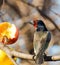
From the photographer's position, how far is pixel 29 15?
1.24 meters

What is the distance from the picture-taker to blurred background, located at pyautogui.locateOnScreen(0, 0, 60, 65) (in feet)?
3.61

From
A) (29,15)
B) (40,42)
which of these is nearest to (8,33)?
(40,42)

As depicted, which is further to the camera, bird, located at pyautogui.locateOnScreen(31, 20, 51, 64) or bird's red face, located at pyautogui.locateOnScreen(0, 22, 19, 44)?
bird's red face, located at pyautogui.locateOnScreen(0, 22, 19, 44)

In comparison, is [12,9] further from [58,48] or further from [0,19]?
[58,48]

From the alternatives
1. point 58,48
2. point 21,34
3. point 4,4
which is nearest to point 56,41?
point 58,48

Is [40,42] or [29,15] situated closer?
[40,42]

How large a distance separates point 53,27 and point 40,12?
5.5 inches

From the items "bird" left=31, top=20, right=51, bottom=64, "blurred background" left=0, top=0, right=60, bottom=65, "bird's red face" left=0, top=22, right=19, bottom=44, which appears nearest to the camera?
"bird" left=31, top=20, right=51, bottom=64

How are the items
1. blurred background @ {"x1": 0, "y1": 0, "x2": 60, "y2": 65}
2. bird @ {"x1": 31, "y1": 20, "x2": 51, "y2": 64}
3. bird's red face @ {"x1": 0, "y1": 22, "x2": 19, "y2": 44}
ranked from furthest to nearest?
blurred background @ {"x1": 0, "y1": 0, "x2": 60, "y2": 65}, bird's red face @ {"x1": 0, "y1": 22, "x2": 19, "y2": 44}, bird @ {"x1": 31, "y1": 20, "x2": 51, "y2": 64}

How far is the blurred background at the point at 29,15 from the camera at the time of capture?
1.10m

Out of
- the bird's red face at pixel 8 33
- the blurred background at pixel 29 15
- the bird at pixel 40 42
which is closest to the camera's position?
the bird at pixel 40 42

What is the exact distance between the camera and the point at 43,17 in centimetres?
122

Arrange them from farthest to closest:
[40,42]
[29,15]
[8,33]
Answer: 1. [29,15]
2. [8,33]
3. [40,42]

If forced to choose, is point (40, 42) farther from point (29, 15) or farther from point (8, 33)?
point (29, 15)
